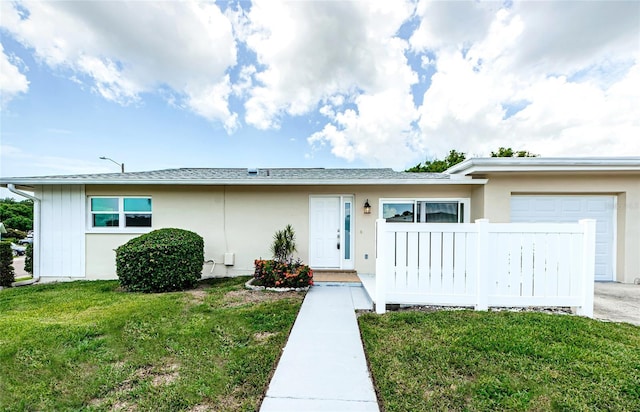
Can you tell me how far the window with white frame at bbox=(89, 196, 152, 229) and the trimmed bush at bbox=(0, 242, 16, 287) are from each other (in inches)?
84.2

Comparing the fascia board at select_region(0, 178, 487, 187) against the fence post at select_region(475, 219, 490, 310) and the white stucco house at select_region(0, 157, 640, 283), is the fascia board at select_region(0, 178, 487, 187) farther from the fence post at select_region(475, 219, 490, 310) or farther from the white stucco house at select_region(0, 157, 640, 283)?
the fence post at select_region(475, 219, 490, 310)

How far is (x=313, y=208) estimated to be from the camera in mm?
7531

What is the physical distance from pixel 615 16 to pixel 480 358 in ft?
36.7

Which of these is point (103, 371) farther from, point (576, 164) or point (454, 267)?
point (576, 164)

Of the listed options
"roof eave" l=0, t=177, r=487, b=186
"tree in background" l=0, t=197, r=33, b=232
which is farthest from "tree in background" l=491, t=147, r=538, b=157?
"tree in background" l=0, t=197, r=33, b=232

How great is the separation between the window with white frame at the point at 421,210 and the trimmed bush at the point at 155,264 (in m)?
5.37

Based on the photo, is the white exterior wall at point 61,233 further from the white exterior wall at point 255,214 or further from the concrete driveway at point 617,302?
the concrete driveway at point 617,302

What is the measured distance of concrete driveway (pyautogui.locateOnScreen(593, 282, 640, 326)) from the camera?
168 inches

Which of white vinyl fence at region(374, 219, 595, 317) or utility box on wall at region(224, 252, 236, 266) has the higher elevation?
white vinyl fence at region(374, 219, 595, 317)

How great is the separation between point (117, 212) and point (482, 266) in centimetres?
905

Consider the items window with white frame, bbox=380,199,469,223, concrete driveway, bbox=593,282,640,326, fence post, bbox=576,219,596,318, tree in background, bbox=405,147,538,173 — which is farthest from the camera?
tree in background, bbox=405,147,538,173

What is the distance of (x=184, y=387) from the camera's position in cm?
244

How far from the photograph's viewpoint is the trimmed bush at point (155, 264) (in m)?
5.66

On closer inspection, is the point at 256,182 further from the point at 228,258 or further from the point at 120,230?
the point at 120,230
